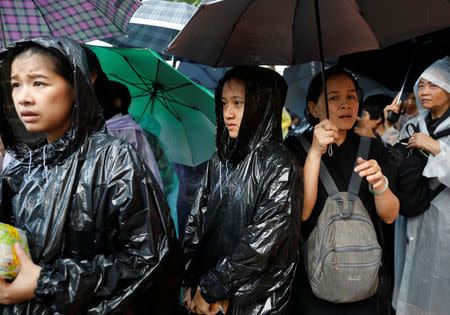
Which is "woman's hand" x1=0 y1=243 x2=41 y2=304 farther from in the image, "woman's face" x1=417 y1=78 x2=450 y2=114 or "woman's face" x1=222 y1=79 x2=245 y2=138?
"woman's face" x1=417 y1=78 x2=450 y2=114

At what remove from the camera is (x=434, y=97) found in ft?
10.5

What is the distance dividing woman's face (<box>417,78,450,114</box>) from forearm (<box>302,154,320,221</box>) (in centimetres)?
138

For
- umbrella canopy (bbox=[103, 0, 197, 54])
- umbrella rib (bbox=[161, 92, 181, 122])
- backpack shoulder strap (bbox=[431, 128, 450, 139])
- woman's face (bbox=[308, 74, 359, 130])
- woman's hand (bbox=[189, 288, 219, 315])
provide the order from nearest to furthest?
1. woman's hand (bbox=[189, 288, 219, 315])
2. woman's face (bbox=[308, 74, 359, 130])
3. backpack shoulder strap (bbox=[431, 128, 450, 139])
4. umbrella rib (bbox=[161, 92, 181, 122])
5. umbrella canopy (bbox=[103, 0, 197, 54])

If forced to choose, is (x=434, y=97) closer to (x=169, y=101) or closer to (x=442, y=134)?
Answer: (x=442, y=134)

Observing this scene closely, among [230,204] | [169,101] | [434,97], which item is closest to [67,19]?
[169,101]

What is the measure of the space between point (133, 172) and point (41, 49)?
2.07ft

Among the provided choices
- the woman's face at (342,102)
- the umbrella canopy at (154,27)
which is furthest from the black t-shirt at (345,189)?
the umbrella canopy at (154,27)

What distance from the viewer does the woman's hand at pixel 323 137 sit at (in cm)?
233

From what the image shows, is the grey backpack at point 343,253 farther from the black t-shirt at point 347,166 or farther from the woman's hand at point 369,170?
the woman's hand at point 369,170

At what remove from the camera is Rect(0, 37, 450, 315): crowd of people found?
1.66 metres

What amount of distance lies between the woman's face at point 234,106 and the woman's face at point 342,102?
56 cm

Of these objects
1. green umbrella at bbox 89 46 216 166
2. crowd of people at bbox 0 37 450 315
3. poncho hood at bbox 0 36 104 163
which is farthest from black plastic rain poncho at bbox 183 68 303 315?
poncho hood at bbox 0 36 104 163

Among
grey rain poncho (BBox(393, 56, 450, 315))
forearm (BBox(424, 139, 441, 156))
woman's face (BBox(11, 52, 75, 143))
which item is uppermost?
woman's face (BBox(11, 52, 75, 143))

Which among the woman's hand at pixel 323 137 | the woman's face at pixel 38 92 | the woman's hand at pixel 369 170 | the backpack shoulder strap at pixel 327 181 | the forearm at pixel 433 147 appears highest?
the woman's face at pixel 38 92
